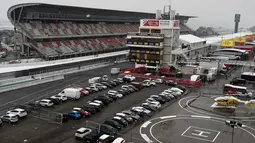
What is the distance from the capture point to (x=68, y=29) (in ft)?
209

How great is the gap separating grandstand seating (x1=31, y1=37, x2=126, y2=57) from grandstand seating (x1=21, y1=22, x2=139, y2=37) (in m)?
2.26

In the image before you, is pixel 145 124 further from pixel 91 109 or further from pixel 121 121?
pixel 91 109

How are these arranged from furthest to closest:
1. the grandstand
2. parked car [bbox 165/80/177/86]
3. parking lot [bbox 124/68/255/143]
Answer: the grandstand
parked car [bbox 165/80/177/86]
parking lot [bbox 124/68/255/143]

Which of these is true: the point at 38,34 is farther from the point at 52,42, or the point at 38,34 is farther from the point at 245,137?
the point at 245,137

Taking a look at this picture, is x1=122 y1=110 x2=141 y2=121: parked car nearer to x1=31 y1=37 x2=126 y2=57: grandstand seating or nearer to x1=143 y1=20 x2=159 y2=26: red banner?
x1=143 y1=20 x2=159 y2=26: red banner

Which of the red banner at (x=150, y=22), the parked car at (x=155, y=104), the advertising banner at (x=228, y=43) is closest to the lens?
the parked car at (x=155, y=104)

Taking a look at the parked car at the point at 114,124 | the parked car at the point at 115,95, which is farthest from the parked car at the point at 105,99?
the parked car at the point at 114,124

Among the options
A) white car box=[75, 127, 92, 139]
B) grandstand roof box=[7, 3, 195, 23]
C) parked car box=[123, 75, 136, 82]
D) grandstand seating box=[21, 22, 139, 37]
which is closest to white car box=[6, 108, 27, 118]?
white car box=[75, 127, 92, 139]

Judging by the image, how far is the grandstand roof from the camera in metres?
53.0

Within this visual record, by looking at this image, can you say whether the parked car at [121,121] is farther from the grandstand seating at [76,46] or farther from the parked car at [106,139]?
the grandstand seating at [76,46]

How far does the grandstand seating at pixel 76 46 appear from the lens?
52844 millimetres

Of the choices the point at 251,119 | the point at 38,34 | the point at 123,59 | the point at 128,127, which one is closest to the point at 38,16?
the point at 38,34

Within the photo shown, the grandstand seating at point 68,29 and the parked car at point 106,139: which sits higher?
the grandstand seating at point 68,29

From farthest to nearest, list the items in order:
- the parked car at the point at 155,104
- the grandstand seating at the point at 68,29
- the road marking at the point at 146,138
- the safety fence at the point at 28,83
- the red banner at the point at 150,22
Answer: the grandstand seating at the point at 68,29 < the red banner at the point at 150,22 < the safety fence at the point at 28,83 < the parked car at the point at 155,104 < the road marking at the point at 146,138
